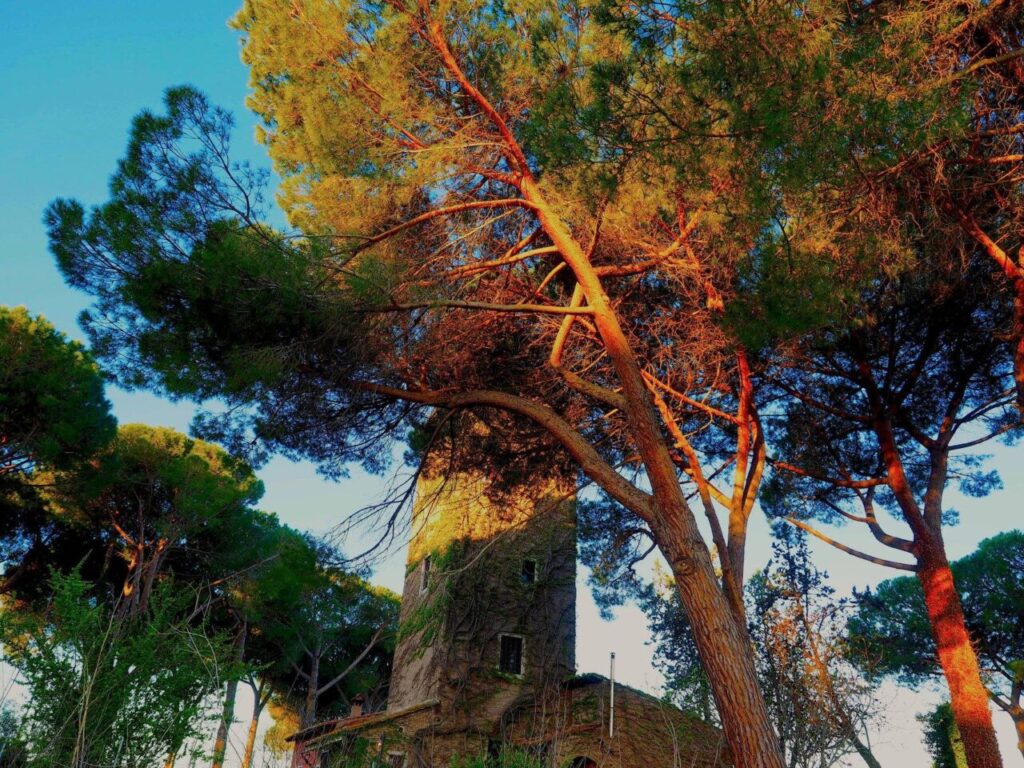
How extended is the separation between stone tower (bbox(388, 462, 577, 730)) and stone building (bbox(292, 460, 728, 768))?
0.06 feet

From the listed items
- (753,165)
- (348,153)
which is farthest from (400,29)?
(753,165)

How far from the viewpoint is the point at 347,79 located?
6.66 m

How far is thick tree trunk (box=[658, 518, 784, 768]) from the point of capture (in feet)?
14.8

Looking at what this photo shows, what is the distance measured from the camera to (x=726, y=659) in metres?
4.70

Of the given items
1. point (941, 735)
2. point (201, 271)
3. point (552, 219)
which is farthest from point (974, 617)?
point (201, 271)

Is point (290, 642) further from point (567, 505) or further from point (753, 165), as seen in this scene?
point (753, 165)

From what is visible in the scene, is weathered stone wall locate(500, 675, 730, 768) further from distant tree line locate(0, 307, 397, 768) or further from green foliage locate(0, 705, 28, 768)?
green foliage locate(0, 705, 28, 768)

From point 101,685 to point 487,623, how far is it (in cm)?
955

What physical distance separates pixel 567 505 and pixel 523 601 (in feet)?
9.04

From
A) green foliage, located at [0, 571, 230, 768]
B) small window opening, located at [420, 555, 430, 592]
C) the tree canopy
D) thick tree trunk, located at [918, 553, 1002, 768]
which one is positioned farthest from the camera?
small window opening, located at [420, 555, 430, 592]

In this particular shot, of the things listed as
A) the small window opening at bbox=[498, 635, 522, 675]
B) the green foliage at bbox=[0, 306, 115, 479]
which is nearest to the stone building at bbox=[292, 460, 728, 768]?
the small window opening at bbox=[498, 635, 522, 675]

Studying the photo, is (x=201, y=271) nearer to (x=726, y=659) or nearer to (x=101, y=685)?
(x=101, y=685)

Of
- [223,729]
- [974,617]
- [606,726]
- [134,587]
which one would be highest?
[974,617]

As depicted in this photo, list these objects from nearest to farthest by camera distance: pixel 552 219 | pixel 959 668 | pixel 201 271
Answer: pixel 201 271 < pixel 552 219 < pixel 959 668
